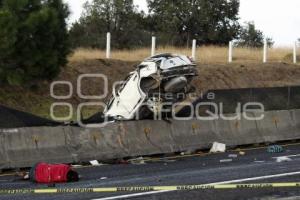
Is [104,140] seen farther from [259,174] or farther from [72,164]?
[259,174]

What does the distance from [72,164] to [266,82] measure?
20.3 m

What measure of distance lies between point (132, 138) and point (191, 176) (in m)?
3.60

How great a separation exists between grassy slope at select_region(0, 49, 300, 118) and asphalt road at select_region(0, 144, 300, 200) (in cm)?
807

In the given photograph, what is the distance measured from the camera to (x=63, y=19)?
65.0ft

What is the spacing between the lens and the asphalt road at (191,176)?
944 centimetres

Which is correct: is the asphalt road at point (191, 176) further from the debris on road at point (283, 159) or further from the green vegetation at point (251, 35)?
the green vegetation at point (251, 35)

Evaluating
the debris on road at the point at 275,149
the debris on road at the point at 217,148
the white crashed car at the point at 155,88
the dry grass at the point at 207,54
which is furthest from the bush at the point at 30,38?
the dry grass at the point at 207,54

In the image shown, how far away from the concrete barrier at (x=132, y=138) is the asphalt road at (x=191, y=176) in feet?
2.34

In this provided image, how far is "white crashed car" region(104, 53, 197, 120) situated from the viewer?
16047mm

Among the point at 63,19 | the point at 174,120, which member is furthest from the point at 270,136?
the point at 63,19

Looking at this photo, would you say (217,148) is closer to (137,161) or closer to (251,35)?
(137,161)

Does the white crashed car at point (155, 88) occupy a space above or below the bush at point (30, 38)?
below

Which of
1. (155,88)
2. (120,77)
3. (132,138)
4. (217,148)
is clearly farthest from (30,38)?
(120,77)

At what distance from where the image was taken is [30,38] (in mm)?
18578
